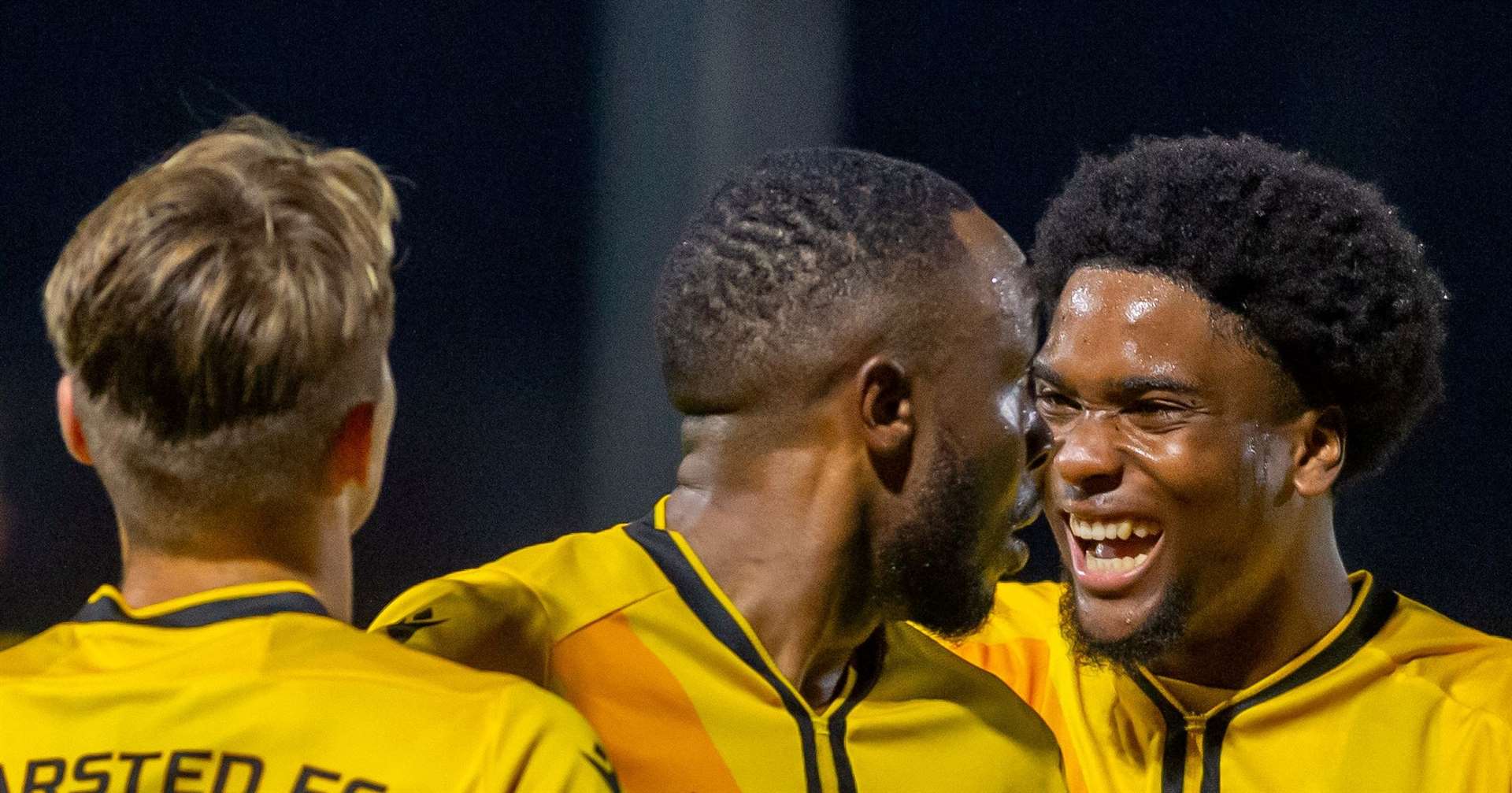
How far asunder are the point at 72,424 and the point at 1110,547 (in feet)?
4.68

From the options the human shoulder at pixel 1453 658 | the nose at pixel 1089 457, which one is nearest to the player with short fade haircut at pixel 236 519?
the nose at pixel 1089 457

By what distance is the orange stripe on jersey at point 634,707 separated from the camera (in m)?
1.87

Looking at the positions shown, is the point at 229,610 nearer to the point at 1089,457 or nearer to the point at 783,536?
the point at 783,536

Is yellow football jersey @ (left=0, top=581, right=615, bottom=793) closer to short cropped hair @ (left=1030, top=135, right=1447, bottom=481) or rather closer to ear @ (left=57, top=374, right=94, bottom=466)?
ear @ (left=57, top=374, right=94, bottom=466)

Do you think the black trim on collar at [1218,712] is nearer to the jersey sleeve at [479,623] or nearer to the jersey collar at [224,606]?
the jersey sleeve at [479,623]

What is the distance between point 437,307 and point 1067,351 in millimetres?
2003

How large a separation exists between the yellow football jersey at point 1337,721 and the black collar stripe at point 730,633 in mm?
572

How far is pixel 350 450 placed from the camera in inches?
59.3

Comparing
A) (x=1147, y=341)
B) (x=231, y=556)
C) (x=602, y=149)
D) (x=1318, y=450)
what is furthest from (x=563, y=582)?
(x=602, y=149)

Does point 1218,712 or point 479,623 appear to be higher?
point 479,623

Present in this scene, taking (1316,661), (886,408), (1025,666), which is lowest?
(1025,666)

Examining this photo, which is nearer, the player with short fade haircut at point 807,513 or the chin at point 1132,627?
the player with short fade haircut at point 807,513

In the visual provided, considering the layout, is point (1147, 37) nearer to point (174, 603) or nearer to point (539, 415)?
point (539, 415)

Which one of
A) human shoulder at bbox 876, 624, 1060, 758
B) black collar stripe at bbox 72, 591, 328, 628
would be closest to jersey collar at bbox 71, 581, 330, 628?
black collar stripe at bbox 72, 591, 328, 628
